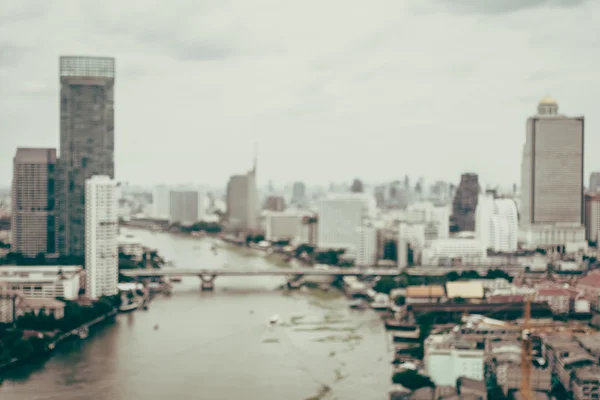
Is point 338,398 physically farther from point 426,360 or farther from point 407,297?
point 407,297

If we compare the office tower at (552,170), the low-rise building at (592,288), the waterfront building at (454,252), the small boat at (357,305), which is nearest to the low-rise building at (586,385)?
the low-rise building at (592,288)

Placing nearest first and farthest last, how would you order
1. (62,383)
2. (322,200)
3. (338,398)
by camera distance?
(338,398)
(62,383)
(322,200)

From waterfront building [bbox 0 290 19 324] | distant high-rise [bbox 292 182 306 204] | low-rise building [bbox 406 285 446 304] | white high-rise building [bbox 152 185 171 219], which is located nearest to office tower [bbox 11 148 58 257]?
waterfront building [bbox 0 290 19 324]

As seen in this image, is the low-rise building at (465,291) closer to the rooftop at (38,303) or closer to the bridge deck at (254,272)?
the bridge deck at (254,272)

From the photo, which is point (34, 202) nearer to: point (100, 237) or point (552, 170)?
point (100, 237)

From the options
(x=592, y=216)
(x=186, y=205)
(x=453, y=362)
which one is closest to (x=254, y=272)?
(x=592, y=216)

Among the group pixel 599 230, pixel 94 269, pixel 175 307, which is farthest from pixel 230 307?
pixel 599 230

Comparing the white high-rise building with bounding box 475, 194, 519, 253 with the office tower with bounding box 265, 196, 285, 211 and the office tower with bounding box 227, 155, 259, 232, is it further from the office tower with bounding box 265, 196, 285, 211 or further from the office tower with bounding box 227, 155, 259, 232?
the office tower with bounding box 265, 196, 285, 211
